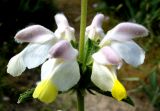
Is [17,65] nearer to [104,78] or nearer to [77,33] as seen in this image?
[104,78]

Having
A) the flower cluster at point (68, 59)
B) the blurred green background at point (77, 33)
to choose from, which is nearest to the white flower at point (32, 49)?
the flower cluster at point (68, 59)

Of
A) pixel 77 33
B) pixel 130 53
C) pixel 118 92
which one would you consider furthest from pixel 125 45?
pixel 77 33

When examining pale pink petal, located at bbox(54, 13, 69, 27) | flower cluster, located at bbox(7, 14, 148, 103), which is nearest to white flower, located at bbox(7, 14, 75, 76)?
flower cluster, located at bbox(7, 14, 148, 103)

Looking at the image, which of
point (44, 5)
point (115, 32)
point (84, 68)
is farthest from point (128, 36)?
point (44, 5)

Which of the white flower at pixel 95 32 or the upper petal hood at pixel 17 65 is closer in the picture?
the upper petal hood at pixel 17 65

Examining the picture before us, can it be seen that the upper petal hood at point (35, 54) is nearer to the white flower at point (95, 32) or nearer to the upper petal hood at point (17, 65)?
the upper petal hood at point (17, 65)

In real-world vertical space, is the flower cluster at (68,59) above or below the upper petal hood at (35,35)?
below

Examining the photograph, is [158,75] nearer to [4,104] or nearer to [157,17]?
[157,17]

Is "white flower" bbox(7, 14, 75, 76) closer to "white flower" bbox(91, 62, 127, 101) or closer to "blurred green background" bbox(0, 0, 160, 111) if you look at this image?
"white flower" bbox(91, 62, 127, 101)
